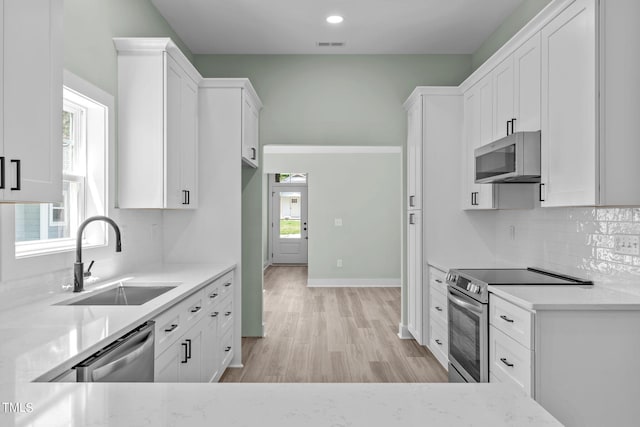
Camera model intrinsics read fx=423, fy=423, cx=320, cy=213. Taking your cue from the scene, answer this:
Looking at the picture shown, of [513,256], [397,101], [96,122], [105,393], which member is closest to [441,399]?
[105,393]

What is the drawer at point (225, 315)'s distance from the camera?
10.7 feet

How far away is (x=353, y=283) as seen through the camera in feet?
26.1

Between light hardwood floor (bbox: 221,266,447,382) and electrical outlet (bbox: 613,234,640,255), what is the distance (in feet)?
5.52

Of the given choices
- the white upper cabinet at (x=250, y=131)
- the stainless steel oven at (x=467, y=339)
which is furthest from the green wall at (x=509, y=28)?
the white upper cabinet at (x=250, y=131)

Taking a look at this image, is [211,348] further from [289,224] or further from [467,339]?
[289,224]

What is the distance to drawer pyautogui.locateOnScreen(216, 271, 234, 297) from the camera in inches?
130

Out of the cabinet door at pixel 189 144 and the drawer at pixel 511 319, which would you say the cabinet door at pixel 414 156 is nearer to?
the drawer at pixel 511 319

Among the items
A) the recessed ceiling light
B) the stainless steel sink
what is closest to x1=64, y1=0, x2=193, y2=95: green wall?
the stainless steel sink

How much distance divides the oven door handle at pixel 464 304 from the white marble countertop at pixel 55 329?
5.78 ft

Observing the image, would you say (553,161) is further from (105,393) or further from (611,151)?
(105,393)

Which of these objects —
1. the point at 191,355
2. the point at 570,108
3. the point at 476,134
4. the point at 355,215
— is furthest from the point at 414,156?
the point at 355,215

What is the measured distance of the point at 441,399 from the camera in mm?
973

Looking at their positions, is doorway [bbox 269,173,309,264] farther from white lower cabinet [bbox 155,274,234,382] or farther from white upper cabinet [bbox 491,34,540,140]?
white upper cabinet [bbox 491,34,540,140]

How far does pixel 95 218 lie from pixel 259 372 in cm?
192
